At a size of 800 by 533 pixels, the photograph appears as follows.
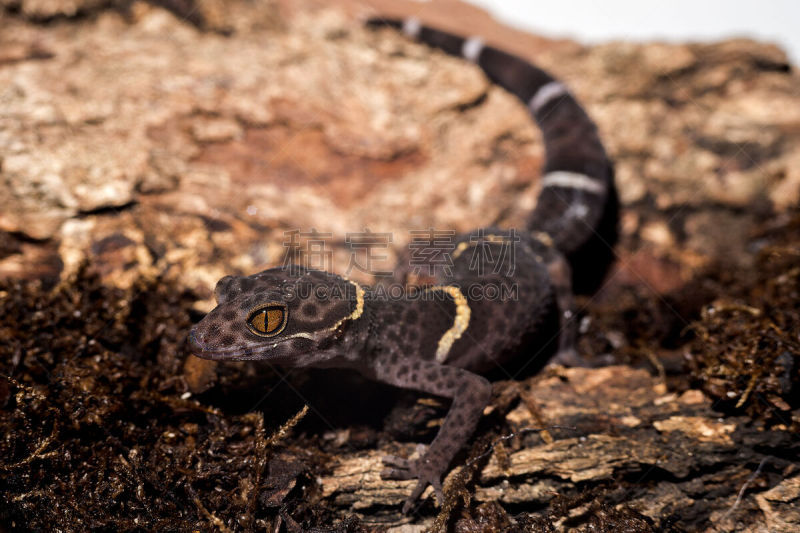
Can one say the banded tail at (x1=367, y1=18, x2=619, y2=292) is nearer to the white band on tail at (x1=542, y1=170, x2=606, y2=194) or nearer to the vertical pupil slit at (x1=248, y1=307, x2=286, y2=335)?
the white band on tail at (x1=542, y1=170, x2=606, y2=194)

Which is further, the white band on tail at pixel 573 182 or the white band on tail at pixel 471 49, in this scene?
the white band on tail at pixel 471 49

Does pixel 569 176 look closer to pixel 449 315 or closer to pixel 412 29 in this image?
pixel 449 315

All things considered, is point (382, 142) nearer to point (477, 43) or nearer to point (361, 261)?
point (361, 261)

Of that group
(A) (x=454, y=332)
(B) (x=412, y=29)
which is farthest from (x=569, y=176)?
(B) (x=412, y=29)

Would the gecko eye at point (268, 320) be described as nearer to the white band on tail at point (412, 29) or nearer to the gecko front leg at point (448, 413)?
the gecko front leg at point (448, 413)

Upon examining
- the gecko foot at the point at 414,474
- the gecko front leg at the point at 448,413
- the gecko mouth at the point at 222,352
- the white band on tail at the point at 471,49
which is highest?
the white band on tail at the point at 471,49

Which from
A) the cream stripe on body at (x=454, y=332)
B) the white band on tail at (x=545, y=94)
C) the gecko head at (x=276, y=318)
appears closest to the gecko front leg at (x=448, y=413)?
the cream stripe on body at (x=454, y=332)

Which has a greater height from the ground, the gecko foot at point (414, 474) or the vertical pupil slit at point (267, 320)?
the vertical pupil slit at point (267, 320)
